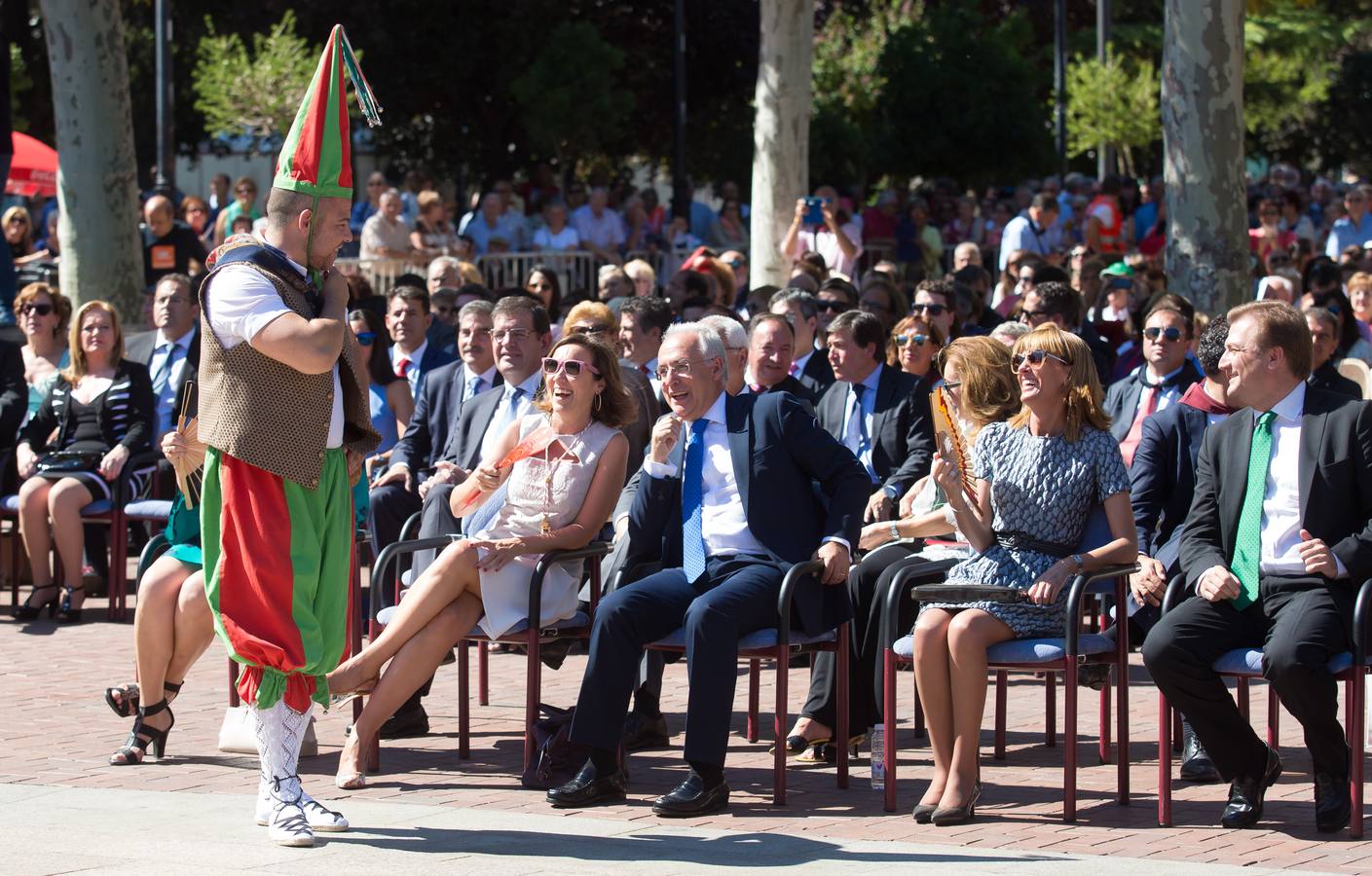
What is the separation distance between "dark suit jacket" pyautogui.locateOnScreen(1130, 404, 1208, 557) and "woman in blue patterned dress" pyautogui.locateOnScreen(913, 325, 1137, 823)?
699 millimetres

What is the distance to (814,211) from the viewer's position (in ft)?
56.2

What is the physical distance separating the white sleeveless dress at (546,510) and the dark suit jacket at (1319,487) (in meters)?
2.17

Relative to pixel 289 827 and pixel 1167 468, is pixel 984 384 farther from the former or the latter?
pixel 289 827

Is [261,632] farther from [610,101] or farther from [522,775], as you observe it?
[610,101]

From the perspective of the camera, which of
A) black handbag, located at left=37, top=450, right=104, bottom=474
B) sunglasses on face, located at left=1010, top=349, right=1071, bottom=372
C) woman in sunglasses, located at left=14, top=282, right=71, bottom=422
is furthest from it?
woman in sunglasses, located at left=14, top=282, right=71, bottom=422

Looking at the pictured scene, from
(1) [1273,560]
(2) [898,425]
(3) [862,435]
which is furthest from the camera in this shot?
(3) [862,435]

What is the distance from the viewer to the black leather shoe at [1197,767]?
24.5ft

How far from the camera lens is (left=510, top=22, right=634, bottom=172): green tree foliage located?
88.1ft

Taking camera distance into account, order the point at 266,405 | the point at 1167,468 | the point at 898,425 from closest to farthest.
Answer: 1. the point at 266,405
2. the point at 1167,468
3. the point at 898,425

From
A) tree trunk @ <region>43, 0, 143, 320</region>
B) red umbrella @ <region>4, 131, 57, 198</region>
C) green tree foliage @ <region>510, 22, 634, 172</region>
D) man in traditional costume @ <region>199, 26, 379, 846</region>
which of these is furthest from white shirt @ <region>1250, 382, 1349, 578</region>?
green tree foliage @ <region>510, 22, 634, 172</region>

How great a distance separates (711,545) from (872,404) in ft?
7.44

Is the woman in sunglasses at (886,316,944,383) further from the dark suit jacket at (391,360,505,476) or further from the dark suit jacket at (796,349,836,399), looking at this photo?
the dark suit jacket at (391,360,505,476)

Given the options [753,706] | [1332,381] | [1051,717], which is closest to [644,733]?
[753,706]

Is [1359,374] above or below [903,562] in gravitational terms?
above
